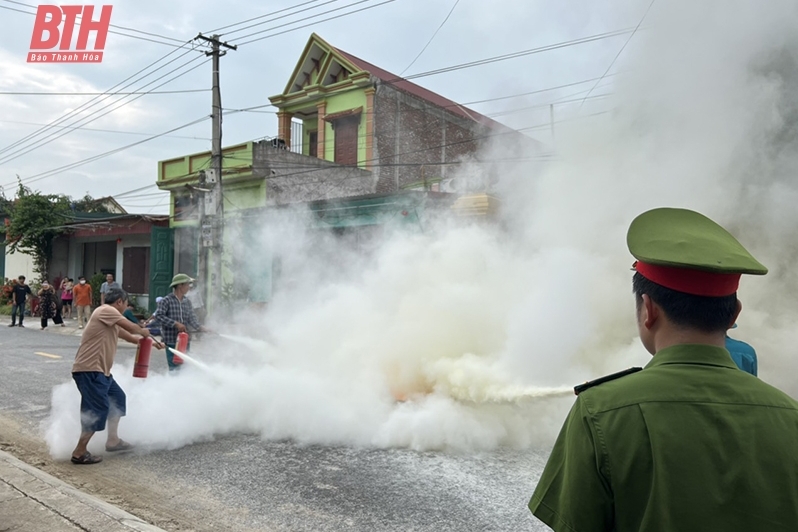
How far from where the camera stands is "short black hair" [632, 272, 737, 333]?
1.30m

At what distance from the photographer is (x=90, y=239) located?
2319cm

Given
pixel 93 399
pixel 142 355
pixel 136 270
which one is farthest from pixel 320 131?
pixel 93 399

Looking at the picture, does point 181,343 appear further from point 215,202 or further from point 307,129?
point 307,129

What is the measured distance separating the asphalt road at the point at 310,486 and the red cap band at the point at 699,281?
9.46 ft

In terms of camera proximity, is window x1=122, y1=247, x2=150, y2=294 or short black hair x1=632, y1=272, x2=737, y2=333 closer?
short black hair x1=632, y1=272, x2=737, y2=333

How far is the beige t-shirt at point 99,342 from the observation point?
505 cm

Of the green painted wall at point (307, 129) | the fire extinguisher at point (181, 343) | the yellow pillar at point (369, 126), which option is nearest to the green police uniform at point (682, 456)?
the fire extinguisher at point (181, 343)

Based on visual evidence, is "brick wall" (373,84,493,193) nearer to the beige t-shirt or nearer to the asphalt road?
the beige t-shirt

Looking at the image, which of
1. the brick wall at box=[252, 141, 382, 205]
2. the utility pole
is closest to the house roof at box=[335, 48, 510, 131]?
the brick wall at box=[252, 141, 382, 205]

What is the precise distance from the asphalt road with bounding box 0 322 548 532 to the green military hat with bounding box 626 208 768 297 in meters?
2.88

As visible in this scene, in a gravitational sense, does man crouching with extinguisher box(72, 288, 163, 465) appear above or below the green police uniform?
below

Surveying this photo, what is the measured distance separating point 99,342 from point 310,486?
2.44 meters

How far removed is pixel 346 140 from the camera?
61.3 feet

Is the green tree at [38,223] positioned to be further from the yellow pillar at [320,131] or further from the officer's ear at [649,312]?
the officer's ear at [649,312]
